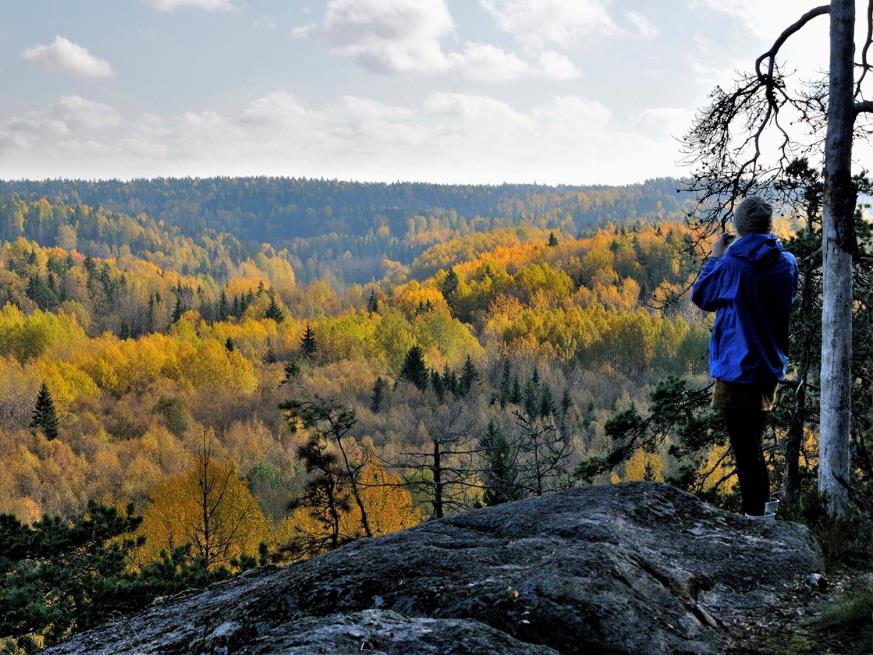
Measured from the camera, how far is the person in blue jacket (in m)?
4.69

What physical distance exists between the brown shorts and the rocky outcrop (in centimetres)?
74

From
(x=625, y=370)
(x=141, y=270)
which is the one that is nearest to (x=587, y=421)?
(x=625, y=370)

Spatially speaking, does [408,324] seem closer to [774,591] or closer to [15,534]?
[15,534]

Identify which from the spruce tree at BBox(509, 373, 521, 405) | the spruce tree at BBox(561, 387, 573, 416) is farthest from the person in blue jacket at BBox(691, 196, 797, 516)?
the spruce tree at BBox(561, 387, 573, 416)

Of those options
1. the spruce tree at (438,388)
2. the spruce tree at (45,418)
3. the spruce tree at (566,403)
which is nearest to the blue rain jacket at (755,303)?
the spruce tree at (566,403)

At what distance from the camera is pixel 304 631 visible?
8.73ft

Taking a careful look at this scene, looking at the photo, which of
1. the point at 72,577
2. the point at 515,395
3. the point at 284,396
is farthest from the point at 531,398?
the point at 72,577

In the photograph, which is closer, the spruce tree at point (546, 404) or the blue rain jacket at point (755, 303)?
the blue rain jacket at point (755, 303)

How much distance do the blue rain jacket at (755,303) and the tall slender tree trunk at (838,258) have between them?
1.95m

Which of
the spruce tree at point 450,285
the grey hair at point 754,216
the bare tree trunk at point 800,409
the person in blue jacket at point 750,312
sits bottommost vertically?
the spruce tree at point 450,285

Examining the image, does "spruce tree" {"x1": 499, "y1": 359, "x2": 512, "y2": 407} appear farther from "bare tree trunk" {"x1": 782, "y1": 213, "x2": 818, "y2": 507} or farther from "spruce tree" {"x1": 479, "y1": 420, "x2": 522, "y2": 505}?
"bare tree trunk" {"x1": 782, "y1": 213, "x2": 818, "y2": 507}

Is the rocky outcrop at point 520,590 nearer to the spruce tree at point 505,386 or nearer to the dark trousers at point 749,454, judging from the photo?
the dark trousers at point 749,454

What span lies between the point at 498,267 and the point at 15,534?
132882 mm

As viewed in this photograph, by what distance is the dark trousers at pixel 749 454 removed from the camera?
4840 millimetres
